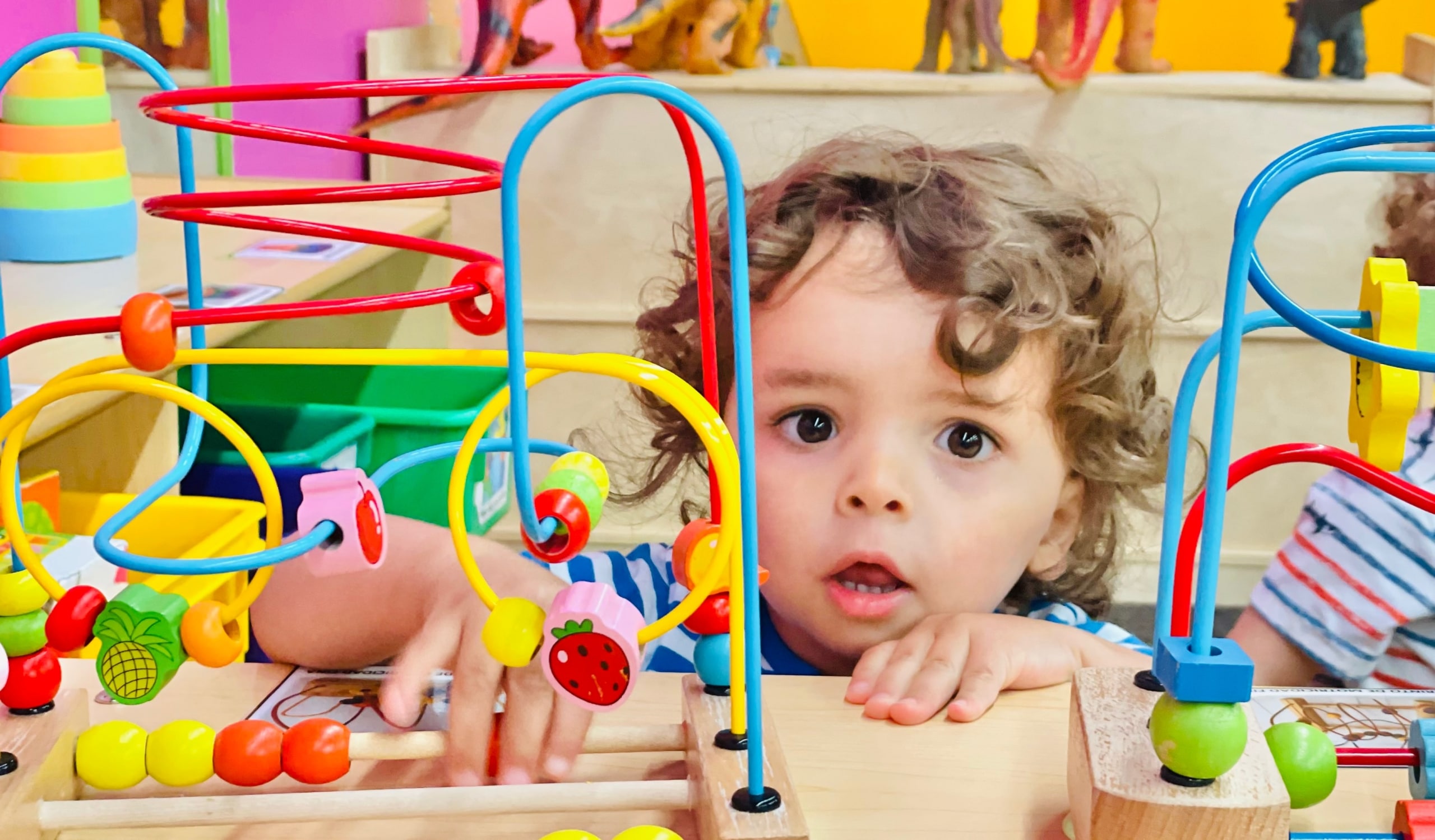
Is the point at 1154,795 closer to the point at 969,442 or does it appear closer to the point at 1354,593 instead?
the point at 969,442

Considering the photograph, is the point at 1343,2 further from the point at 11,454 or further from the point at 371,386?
the point at 11,454

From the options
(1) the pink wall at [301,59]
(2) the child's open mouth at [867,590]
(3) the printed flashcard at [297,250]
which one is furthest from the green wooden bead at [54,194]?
(2) the child's open mouth at [867,590]

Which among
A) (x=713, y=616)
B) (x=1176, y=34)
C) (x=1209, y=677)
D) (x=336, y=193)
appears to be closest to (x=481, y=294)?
(x=336, y=193)

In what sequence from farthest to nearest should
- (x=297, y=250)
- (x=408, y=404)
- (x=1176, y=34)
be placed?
(x=1176, y=34) → (x=408, y=404) → (x=297, y=250)

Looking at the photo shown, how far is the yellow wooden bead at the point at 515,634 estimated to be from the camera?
0.46 metres

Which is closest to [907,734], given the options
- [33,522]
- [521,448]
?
[521,448]

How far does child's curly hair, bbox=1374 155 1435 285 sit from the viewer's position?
50.4 inches

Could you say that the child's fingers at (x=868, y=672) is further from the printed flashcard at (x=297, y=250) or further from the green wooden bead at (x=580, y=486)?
the printed flashcard at (x=297, y=250)

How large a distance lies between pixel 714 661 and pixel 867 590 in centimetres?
33

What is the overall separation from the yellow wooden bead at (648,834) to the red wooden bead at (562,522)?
10cm

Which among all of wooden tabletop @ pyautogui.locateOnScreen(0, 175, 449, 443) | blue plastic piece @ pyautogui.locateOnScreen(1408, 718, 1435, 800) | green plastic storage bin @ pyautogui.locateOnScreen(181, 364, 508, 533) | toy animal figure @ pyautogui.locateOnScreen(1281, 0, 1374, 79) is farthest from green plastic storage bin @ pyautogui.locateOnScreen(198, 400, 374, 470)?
toy animal figure @ pyautogui.locateOnScreen(1281, 0, 1374, 79)

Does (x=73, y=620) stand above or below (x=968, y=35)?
below

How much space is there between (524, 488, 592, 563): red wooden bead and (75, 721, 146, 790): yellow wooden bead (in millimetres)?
200

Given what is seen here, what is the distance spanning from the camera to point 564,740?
0.53 m
